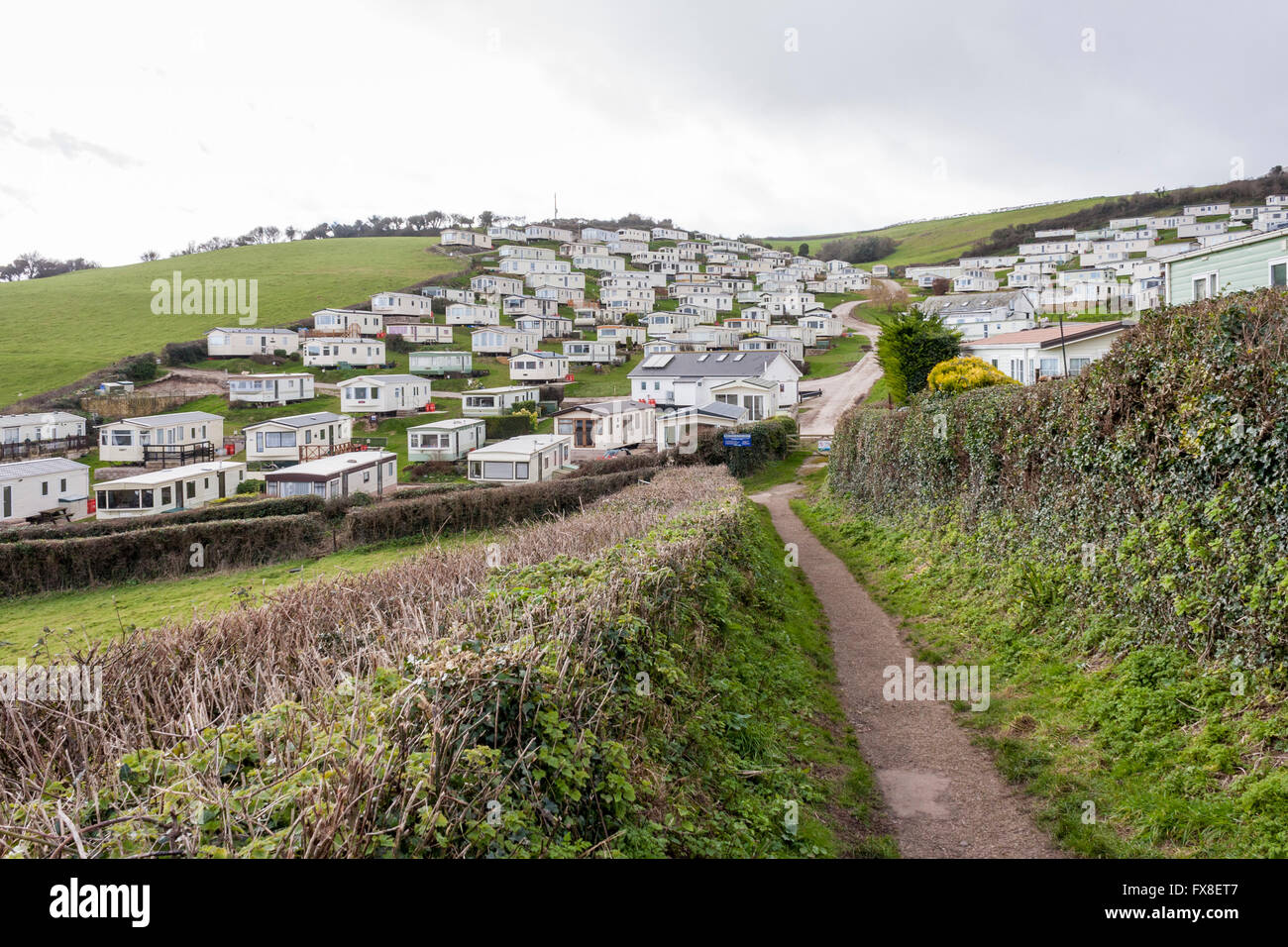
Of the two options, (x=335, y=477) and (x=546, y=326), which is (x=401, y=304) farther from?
(x=335, y=477)

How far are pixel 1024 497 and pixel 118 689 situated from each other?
1253 centimetres

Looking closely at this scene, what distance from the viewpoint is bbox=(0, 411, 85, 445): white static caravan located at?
170 ft

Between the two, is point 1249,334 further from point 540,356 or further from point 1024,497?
point 540,356

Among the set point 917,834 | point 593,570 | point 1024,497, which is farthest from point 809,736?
point 1024,497

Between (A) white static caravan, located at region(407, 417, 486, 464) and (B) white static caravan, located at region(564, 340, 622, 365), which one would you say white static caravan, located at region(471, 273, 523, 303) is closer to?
(B) white static caravan, located at region(564, 340, 622, 365)

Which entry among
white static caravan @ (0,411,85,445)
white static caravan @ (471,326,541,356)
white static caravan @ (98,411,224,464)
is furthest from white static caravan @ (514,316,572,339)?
white static caravan @ (0,411,85,445)

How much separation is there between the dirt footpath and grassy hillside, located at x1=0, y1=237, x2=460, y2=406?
258 ft

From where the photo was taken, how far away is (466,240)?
5782 inches

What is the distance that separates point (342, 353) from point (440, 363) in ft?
35.8

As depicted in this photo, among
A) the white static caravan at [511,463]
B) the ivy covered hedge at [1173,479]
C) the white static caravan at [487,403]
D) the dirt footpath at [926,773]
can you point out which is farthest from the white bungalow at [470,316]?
the dirt footpath at [926,773]

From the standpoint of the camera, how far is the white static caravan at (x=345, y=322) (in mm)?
86938

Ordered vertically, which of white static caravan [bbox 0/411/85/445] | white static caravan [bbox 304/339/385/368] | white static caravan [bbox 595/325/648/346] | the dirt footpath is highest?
white static caravan [bbox 595/325/648/346]

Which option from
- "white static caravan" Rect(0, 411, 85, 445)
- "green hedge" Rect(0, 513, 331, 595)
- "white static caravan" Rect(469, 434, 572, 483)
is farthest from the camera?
"white static caravan" Rect(0, 411, 85, 445)

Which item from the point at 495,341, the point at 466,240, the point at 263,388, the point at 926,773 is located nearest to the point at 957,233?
the point at 466,240
